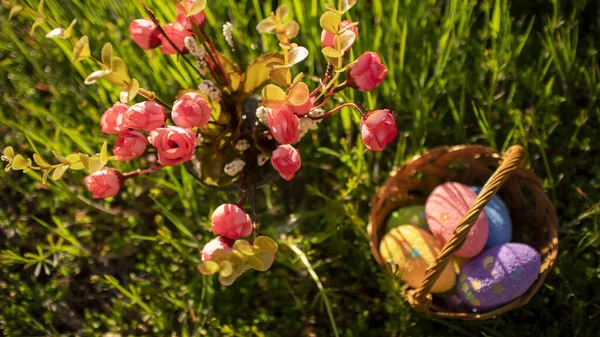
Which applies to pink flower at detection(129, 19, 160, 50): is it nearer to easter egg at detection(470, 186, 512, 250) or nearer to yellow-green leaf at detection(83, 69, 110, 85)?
yellow-green leaf at detection(83, 69, 110, 85)

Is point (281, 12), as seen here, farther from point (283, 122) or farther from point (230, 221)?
point (230, 221)

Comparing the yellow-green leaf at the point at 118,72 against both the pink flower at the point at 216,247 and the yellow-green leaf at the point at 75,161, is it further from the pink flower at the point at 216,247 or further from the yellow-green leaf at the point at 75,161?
the pink flower at the point at 216,247

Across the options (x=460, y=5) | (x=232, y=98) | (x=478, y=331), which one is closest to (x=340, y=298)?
(x=478, y=331)

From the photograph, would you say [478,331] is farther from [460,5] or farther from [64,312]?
[64,312]

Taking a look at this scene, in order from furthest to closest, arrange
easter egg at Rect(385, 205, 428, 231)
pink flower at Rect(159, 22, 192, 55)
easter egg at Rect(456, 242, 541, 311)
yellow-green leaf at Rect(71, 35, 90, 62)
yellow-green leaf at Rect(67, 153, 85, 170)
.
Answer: easter egg at Rect(385, 205, 428, 231), easter egg at Rect(456, 242, 541, 311), pink flower at Rect(159, 22, 192, 55), yellow-green leaf at Rect(67, 153, 85, 170), yellow-green leaf at Rect(71, 35, 90, 62)

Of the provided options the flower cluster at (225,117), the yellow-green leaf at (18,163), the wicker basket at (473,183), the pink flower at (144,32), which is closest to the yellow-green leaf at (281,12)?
the flower cluster at (225,117)

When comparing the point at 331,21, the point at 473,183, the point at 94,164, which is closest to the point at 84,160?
the point at 94,164

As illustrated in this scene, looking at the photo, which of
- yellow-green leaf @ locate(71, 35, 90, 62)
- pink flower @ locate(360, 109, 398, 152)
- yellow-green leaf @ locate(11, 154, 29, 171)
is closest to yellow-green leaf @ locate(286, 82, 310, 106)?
pink flower @ locate(360, 109, 398, 152)

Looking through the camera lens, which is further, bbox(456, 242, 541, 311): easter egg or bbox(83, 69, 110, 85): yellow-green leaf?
bbox(456, 242, 541, 311): easter egg
